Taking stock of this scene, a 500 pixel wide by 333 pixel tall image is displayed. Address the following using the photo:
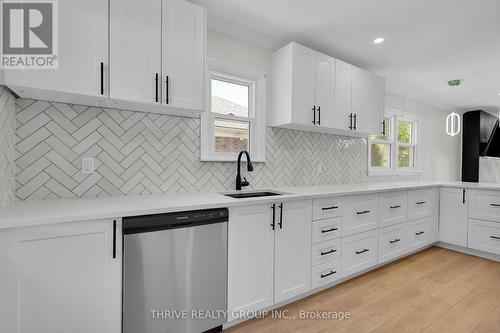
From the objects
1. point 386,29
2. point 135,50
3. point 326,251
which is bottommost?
point 326,251

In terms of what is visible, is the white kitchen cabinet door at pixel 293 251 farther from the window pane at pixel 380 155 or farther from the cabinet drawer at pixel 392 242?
the window pane at pixel 380 155

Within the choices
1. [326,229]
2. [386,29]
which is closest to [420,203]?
[326,229]

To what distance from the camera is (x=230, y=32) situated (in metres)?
2.51

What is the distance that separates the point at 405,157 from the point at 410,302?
3.14 m

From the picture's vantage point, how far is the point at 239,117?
266cm

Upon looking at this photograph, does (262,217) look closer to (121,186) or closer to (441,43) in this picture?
(121,186)

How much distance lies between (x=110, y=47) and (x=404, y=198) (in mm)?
3412

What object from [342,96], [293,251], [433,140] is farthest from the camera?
[433,140]

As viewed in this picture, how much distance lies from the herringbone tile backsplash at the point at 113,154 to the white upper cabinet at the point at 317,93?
349 mm

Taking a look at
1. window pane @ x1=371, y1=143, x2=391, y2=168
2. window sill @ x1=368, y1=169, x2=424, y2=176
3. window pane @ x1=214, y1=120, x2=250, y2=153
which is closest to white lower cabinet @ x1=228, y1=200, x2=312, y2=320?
window pane @ x1=214, y1=120, x2=250, y2=153

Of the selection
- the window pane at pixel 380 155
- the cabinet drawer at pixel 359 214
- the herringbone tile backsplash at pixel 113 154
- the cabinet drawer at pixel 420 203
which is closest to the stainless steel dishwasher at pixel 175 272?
the herringbone tile backsplash at pixel 113 154

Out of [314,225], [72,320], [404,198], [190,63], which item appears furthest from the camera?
[404,198]

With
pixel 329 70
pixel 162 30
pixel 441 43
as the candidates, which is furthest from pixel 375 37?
pixel 162 30

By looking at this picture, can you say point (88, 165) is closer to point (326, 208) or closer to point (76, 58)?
point (76, 58)
